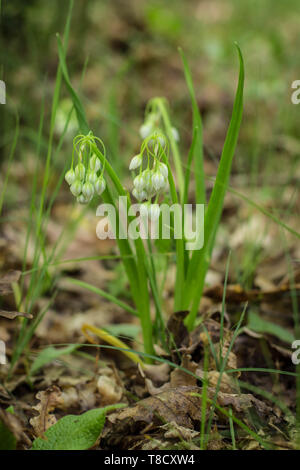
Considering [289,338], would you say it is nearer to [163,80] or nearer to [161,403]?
[161,403]

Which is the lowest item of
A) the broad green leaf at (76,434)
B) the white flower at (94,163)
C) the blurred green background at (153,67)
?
the broad green leaf at (76,434)

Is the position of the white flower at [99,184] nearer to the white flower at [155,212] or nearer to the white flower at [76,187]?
the white flower at [76,187]

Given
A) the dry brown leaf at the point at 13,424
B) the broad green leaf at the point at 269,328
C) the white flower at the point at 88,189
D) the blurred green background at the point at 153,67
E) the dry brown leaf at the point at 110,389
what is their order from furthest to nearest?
the blurred green background at the point at 153,67 < the broad green leaf at the point at 269,328 < the dry brown leaf at the point at 110,389 < the white flower at the point at 88,189 < the dry brown leaf at the point at 13,424

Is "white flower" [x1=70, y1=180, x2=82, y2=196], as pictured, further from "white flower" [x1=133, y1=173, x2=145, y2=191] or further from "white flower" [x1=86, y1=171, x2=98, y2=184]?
"white flower" [x1=133, y1=173, x2=145, y2=191]

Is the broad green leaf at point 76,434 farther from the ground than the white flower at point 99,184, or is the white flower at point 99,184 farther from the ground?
the white flower at point 99,184

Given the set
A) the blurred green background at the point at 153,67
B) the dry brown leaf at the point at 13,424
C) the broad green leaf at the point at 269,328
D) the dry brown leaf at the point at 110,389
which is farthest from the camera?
the blurred green background at the point at 153,67

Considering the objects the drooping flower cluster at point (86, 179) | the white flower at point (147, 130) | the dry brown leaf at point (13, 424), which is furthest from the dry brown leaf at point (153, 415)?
the white flower at point (147, 130)
